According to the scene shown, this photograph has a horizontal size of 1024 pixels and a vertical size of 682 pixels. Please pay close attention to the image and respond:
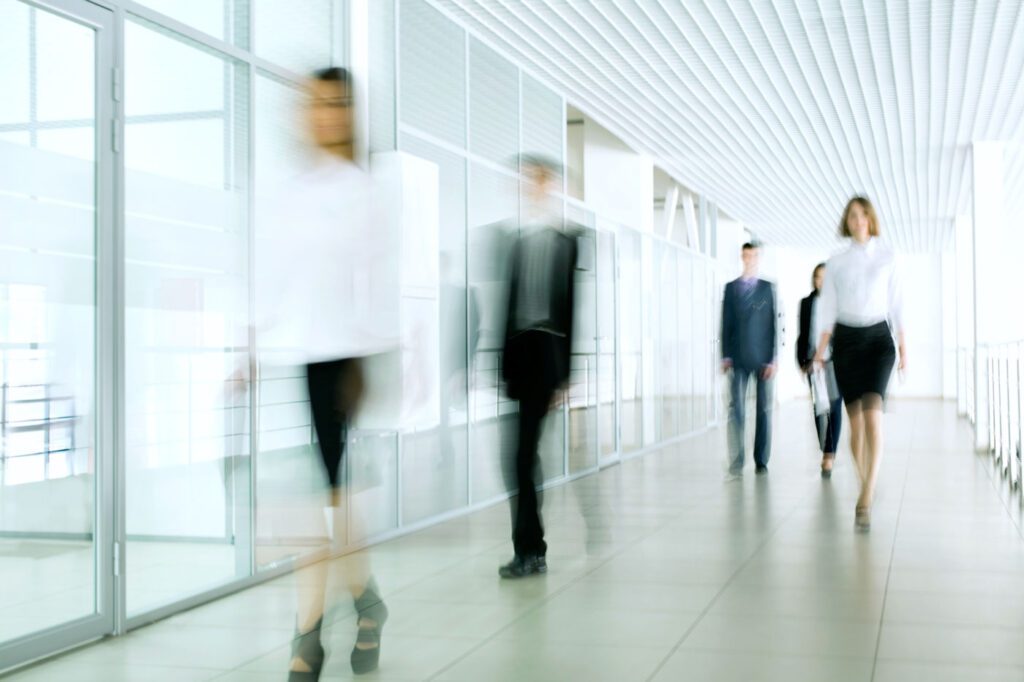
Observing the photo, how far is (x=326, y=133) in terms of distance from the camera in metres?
3.16

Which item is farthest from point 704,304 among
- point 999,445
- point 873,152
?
point 999,445

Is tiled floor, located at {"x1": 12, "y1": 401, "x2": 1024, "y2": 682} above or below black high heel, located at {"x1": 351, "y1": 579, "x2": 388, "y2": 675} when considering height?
below

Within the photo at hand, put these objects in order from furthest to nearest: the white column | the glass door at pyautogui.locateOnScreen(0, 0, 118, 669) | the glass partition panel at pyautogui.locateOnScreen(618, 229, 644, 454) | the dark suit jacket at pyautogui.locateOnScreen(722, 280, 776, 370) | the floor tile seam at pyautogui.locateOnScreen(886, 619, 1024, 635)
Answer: the white column
the glass partition panel at pyautogui.locateOnScreen(618, 229, 644, 454)
the dark suit jacket at pyautogui.locateOnScreen(722, 280, 776, 370)
the floor tile seam at pyautogui.locateOnScreen(886, 619, 1024, 635)
the glass door at pyautogui.locateOnScreen(0, 0, 118, 669)

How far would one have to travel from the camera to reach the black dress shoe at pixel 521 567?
4793 mm

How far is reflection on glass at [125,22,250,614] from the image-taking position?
4082mm

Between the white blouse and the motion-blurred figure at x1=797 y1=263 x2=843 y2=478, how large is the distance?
8.21 feet

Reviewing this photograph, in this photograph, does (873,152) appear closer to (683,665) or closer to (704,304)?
(704,304)

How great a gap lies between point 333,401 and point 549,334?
65.8 inches

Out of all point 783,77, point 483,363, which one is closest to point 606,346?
point 783,77

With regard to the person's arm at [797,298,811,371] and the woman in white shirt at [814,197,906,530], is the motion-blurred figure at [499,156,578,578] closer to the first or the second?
the woman in white shirt at [814,197,906,530]

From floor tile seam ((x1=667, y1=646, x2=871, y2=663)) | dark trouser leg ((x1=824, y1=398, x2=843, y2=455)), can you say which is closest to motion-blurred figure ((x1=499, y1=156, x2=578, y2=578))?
floor tile seam ((x1=667, y1=646, x2=871, y2=663))

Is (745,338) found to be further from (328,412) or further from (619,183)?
(328,412)

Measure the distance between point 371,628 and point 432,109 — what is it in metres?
3.99

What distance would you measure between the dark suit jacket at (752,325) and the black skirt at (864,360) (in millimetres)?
2348
